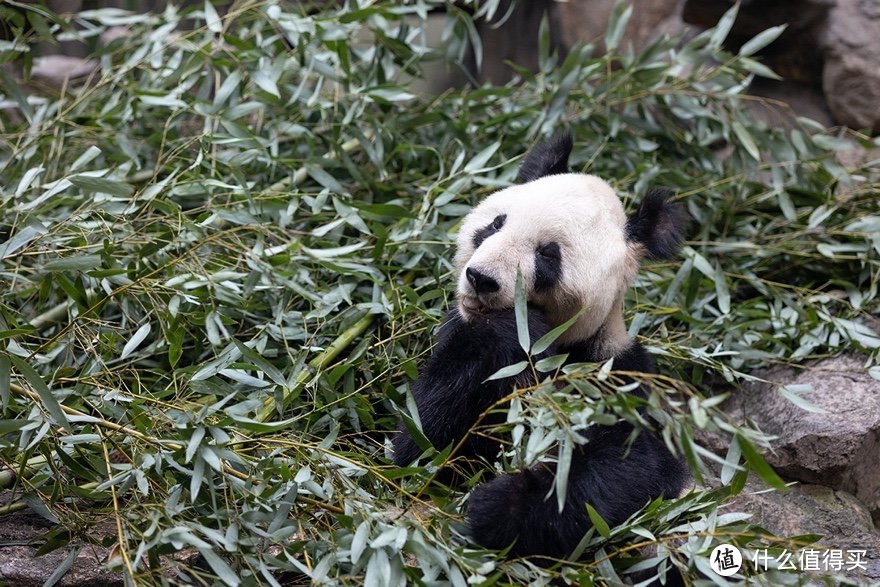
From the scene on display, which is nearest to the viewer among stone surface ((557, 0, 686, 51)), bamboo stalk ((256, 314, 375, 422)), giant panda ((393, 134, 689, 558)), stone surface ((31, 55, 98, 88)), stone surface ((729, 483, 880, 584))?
giant panda ((393, 134, 689, 558))

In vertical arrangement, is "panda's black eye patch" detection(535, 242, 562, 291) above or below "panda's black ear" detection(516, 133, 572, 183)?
below

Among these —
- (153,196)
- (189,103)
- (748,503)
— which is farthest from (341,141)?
(748,503)

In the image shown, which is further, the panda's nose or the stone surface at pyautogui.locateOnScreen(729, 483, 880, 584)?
the stone surface at pyautogui.locateOnScreen(729, 483, 880, 584)

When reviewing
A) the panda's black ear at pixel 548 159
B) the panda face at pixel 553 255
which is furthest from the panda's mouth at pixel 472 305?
the panda's black ear at pixel 548 159

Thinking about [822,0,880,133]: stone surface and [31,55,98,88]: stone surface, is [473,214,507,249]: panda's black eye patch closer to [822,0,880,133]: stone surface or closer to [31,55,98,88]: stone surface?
[822,0,880,133]: stone surface

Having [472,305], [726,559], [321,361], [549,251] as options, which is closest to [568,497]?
[726,559]

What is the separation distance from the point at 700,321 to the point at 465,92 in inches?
64.2

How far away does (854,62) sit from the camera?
493cm

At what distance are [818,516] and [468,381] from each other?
1483 millimetres

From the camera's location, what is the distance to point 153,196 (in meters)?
3.30

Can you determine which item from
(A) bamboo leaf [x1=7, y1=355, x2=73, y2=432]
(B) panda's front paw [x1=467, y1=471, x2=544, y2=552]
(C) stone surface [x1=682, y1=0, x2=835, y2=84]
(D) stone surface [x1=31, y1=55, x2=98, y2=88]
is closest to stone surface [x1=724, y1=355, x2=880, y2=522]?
(B) panda's front paw [x1=467, y1=471, x2=544, y2=552]

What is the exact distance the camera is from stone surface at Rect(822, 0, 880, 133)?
194 inches

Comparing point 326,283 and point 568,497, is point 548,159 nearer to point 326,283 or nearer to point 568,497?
point 326,283

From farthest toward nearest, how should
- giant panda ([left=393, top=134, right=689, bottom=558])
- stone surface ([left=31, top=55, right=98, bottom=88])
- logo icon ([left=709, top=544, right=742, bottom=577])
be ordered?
stone surface ([left=31, top=55, right=98, bottom=88]), giant panda ([left=393, top=134, right=689, bottom=558]), logo icon ([left=709, top=544, right=742, bottom=577])
